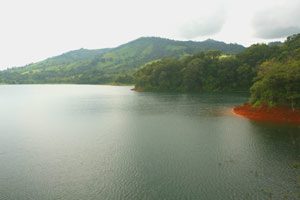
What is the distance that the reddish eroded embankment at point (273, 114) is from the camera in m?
34.5

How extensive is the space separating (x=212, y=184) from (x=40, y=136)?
25.6m

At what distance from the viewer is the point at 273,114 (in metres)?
36.8

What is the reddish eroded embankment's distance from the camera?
34.5m

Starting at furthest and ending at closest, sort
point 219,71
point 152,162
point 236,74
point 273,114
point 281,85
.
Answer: point 219,71
point 236,74
point 273,114
point 281,85
point 152,162

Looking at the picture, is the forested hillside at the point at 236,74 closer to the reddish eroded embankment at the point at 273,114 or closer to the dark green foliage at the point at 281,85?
the dark green foliage at the point at 281,85

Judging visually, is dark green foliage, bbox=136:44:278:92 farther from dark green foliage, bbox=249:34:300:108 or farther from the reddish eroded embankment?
dark green foliage, bbox=249:34:300:108

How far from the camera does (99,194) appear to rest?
1380cm

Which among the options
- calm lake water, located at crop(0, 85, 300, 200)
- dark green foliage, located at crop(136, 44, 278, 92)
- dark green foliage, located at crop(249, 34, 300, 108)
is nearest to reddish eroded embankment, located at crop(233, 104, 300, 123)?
dark green foliage, located at crop(249, 34, 300, 108)

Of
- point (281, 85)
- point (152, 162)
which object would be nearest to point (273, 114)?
point (281, 85)

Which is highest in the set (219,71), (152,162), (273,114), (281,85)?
(219,71)

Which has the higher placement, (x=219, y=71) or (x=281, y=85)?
(x=219, y=71)

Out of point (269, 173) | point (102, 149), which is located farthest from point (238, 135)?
point (102, 149)

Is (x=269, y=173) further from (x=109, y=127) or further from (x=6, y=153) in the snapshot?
(x=6, y=153)

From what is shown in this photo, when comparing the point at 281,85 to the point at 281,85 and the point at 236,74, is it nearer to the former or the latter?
the point at 281,85
